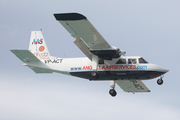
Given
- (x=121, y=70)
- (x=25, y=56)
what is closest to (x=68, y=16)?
(x=25, y=56)

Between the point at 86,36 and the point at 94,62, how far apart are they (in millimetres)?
3680

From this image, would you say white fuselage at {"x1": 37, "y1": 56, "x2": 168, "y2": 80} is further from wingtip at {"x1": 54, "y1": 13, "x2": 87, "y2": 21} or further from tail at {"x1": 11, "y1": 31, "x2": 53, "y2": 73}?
wingtip at {"x1": 54, "y1": 13, "x2": 87, "y2": 21}

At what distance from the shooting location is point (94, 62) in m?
34.6

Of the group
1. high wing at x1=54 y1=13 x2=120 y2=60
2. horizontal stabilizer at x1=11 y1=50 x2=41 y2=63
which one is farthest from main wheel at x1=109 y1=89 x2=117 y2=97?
horizontal stabilizer at x1=11 y1=50 x2=41 y2=63

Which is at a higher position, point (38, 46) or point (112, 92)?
point (38, 46)

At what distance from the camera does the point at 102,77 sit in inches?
1367

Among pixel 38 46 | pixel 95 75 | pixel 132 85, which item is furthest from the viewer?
pixel 132 85

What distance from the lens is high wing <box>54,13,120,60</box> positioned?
29.7m

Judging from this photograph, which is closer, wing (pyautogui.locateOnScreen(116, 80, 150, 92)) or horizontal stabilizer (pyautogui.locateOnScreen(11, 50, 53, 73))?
horizontal stabilizer (pyautogui.locateOnScreen(11, 50, 53, 73))

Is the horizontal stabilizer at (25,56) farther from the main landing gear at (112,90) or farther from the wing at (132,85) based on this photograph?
the wing at (132,85)

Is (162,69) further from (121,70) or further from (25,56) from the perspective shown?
(25,56)

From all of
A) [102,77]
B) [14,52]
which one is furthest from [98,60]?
[14,52]

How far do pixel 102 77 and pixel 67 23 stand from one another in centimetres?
713

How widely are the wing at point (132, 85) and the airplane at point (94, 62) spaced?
11.6 feet
